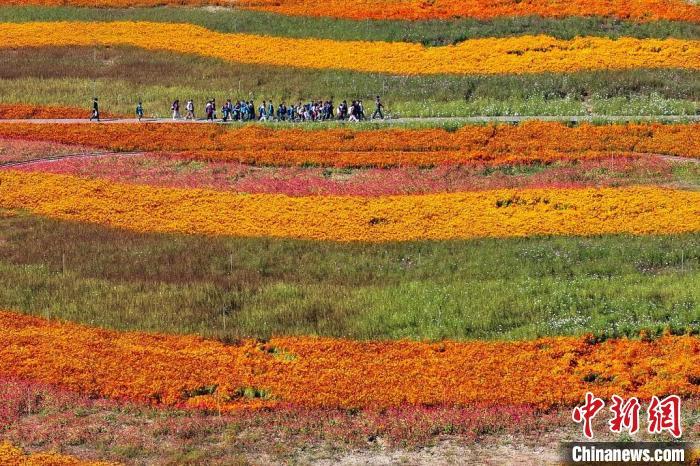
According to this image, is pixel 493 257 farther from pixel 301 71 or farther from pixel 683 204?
pixel 301 71

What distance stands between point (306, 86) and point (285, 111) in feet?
16.0

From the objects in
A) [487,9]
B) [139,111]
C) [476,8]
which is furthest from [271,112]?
[487,9]

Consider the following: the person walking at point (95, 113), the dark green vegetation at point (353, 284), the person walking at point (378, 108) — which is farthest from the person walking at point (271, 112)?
the dark green vegetation at point (353, 284)

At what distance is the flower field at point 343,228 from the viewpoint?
31.6 m

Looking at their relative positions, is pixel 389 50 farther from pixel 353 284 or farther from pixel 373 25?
pixel 353 284

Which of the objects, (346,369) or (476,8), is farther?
(476,8)

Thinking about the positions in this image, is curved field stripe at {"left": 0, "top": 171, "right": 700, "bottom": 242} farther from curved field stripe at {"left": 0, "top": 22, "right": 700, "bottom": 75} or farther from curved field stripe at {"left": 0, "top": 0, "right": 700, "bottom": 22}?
curved field stripe at {"left": 0, "top": 0, "right": 700, "bottom": 22}

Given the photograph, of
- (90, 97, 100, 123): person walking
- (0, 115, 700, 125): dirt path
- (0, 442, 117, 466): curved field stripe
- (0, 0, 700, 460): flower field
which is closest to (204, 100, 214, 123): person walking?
(0, 115, 700, 125): dirt path

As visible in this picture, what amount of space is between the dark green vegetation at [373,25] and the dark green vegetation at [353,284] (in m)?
28.8

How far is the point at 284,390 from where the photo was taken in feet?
107

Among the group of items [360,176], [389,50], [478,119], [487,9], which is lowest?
[360,176]

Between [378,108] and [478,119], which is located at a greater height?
[378,108]

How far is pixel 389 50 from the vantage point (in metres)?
69.5

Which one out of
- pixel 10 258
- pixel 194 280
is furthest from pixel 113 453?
pixel 10 258
